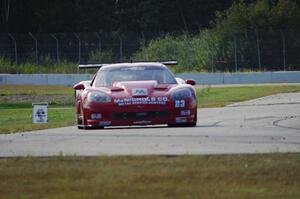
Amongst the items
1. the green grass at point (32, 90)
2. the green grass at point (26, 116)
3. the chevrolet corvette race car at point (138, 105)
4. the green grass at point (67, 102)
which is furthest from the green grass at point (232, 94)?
the chevrolet corvette race car at point (138, 105)

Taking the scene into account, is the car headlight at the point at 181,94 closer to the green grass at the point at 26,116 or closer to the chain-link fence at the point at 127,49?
the green grass at the point at 26,116

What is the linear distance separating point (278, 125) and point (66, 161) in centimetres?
660

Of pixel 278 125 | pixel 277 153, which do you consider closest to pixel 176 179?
pixel 277 153

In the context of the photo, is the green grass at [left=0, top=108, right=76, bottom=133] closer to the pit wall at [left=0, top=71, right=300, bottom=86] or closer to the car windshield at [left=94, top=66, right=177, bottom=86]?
the car windshield at [left=94, top=66, right=177, bottom=86]

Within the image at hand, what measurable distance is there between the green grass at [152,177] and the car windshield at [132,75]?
690 centimetres

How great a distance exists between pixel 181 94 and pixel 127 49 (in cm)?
3706

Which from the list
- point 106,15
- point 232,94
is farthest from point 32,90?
point 106,15

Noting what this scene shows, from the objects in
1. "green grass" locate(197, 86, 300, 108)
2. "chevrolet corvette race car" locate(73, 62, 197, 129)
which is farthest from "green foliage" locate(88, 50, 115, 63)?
"chevrolet corvette race car" locate(73, 62, 197, 129)

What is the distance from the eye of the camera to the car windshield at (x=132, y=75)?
19.0 meters

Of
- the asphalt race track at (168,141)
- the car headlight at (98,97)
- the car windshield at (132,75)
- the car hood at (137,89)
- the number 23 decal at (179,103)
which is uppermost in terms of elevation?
the car windshield at (132,75)

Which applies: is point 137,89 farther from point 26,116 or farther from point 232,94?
point 232,94

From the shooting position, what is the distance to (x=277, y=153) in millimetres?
12258

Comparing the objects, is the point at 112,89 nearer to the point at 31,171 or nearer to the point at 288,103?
the point at 31,171

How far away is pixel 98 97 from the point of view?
710 inches
